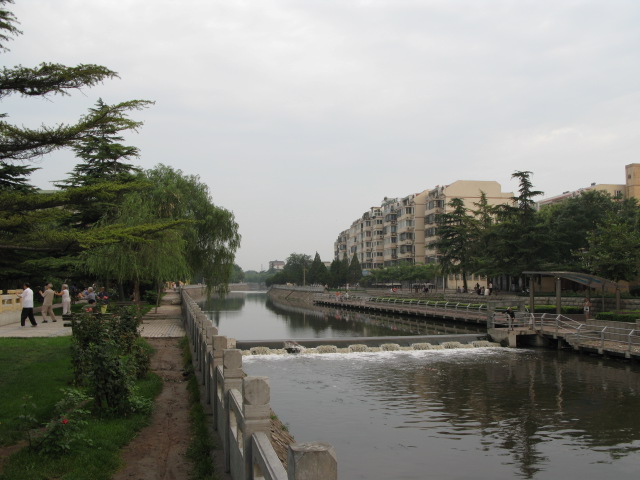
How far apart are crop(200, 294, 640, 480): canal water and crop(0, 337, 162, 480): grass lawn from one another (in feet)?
13.6

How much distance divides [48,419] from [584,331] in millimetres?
22114

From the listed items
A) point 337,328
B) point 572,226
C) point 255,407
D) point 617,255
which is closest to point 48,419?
point 255,407

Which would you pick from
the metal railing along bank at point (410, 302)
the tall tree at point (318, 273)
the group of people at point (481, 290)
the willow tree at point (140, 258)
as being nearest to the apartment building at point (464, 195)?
the metal railing along bank at point (410, 302)

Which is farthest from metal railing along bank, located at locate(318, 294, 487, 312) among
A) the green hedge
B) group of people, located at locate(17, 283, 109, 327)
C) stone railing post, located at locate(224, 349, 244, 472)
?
stone railing post, located at locate(224, 349, 244, 472)

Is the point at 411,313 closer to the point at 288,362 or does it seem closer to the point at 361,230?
the point at 288,362

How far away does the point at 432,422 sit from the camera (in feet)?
42.1

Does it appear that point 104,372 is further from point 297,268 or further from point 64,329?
point 297,268

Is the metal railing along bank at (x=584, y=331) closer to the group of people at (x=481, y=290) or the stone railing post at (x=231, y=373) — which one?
the group of people at (x=481, y=290)

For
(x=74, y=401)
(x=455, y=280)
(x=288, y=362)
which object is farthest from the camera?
(x=455, y=280)

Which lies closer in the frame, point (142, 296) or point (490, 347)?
point (490, 347)

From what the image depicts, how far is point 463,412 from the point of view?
13.8 meters

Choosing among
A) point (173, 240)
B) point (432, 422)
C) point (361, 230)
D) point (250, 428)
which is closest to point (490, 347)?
point (432, 422)

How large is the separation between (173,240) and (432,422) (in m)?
17.0

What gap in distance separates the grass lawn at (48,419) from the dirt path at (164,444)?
16 cm
